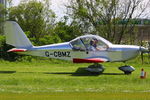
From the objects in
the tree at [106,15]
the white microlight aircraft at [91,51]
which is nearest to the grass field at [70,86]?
the white microlight aircraft at [91,51]

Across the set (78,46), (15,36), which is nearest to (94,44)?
(78,46)

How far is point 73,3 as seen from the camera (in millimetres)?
45438

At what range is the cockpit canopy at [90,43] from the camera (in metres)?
20.5

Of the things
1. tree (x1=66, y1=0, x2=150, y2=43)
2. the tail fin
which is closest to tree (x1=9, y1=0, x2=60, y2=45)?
tree (x1=66, y1=0, x2=150, y2=43)

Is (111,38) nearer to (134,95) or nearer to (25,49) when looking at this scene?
(25,49)

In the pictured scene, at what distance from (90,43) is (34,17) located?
4043cm

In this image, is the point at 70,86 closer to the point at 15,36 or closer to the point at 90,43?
the point at 90,43

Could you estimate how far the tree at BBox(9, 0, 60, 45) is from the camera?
5925cm

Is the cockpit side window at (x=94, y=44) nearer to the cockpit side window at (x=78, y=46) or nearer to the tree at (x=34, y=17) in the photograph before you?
the cockpit side window at (x=78, y=46)

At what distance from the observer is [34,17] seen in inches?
2367

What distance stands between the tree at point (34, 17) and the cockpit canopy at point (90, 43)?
37791mm

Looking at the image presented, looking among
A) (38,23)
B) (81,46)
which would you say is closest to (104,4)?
(38,23)

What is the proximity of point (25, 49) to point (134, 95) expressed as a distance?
9223mm

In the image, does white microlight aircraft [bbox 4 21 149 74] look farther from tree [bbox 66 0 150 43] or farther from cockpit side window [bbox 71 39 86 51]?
tree [bbox 66 0 150 43]
